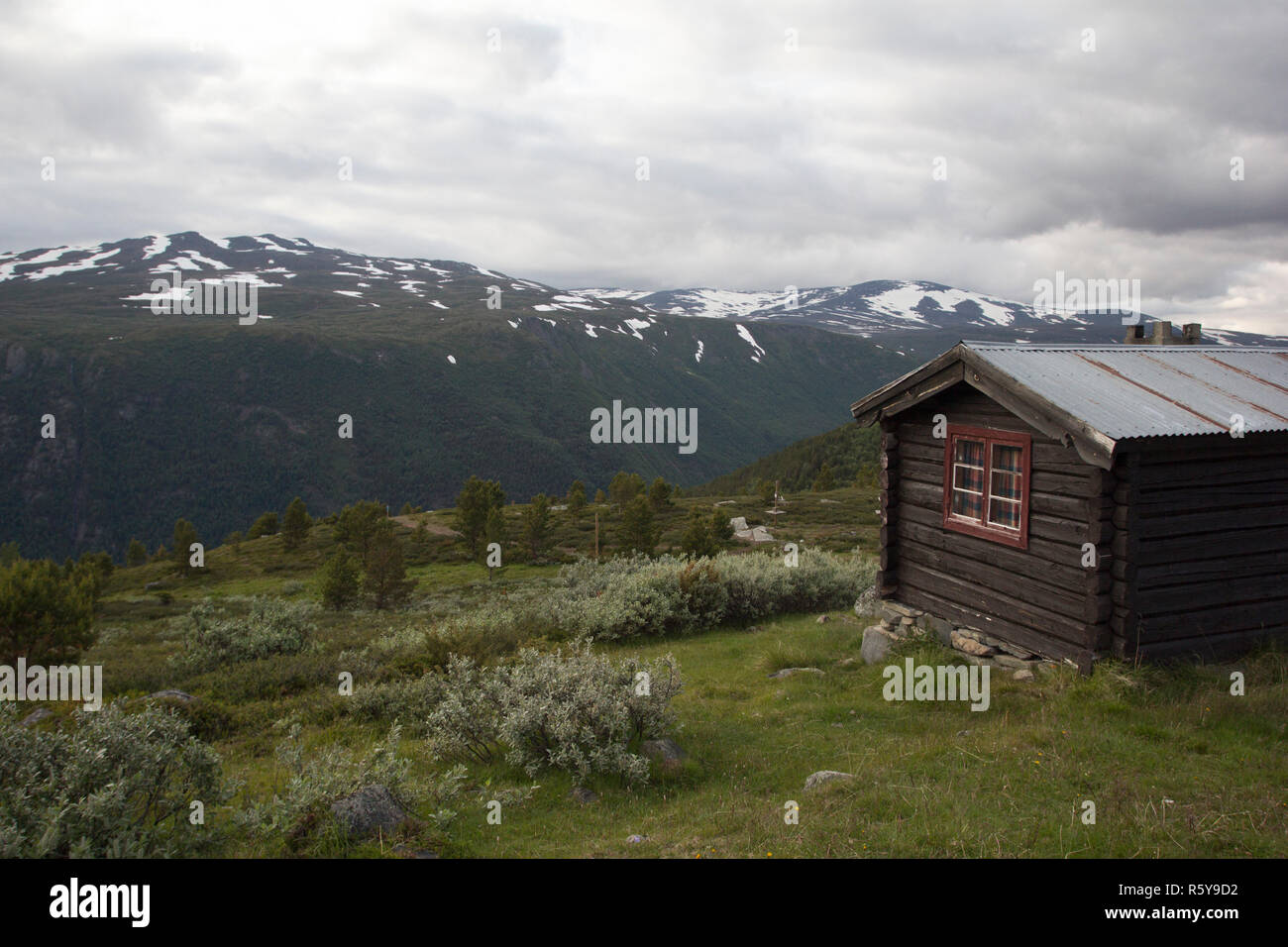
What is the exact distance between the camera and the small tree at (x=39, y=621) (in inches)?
803

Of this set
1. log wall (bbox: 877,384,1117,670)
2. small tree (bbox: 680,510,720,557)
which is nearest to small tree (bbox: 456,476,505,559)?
small tree (bbox: 680,510,720,557)

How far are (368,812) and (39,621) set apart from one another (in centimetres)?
2069

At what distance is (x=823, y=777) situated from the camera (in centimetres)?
740

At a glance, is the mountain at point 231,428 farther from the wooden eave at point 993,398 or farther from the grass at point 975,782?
the grass at point 975,782

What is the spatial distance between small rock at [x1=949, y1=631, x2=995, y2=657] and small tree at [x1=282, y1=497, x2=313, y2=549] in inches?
2101

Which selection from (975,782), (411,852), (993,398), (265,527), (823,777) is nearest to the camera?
(411,852)

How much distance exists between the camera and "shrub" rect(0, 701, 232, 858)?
208 inches

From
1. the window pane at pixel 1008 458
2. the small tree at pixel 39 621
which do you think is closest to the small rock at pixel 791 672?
the window pane at pixel 1008 458

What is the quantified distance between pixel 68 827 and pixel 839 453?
102 metres

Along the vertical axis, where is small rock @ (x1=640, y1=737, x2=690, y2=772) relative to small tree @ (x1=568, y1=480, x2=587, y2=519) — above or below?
above

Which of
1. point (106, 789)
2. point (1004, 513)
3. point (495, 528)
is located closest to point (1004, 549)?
point (1004, 513)

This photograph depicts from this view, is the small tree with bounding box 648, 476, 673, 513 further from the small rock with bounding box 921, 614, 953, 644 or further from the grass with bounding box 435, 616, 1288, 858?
the grass with bounding box 435, 616, 1288, 858

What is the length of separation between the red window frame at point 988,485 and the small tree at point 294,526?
5327 cm

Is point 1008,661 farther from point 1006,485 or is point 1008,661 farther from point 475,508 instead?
point 475,508
